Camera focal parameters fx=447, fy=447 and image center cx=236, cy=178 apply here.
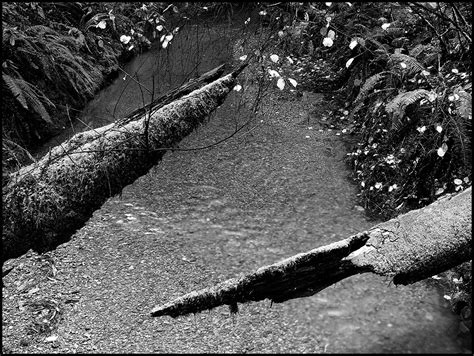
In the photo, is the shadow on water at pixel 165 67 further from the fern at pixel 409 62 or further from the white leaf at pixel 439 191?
the white leaf at pixel 439 191

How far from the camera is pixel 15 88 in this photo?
515 centimetres

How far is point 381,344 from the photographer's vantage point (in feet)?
9.93

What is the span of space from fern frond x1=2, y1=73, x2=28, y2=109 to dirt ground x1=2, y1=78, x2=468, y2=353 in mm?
1647

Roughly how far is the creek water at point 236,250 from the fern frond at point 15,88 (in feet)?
2.99

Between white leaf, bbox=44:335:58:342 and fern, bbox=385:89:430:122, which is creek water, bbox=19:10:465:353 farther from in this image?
fern, bbox=385:89:430:122

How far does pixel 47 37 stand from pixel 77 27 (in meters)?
1.22

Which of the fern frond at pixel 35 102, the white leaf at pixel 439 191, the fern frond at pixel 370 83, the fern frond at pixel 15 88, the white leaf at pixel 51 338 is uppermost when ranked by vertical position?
the fern frond at pixel 15 88

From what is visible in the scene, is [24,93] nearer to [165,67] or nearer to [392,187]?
[165,67]

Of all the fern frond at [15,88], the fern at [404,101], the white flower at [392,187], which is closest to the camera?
the fern at [404,101]

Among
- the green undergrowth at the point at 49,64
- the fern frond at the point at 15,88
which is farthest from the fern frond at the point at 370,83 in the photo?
the fern frond at the point at 15,88

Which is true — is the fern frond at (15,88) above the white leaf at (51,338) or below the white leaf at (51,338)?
above

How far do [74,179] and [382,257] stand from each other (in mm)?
2165

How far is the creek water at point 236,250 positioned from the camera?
123 inches

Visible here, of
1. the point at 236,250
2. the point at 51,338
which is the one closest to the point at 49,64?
the point at 236,250
